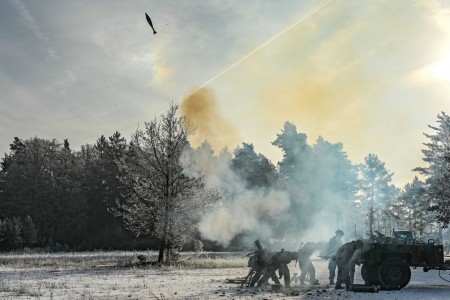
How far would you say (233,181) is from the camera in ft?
200

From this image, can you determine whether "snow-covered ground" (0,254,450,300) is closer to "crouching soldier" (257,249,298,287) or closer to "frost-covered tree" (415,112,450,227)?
"crouching soldier" (257,249,298,287)

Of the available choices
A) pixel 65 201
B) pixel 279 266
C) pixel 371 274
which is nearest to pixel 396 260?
pixel 371 274

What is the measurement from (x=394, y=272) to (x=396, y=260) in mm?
491

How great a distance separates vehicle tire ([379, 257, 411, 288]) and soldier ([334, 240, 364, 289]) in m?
1.24

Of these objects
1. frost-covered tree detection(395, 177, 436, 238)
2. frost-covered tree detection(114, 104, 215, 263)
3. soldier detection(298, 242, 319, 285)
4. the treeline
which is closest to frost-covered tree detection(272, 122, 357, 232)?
frost-covered tree detection(395, 177, 436, 238)

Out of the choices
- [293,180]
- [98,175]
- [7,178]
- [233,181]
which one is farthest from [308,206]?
[7,178]

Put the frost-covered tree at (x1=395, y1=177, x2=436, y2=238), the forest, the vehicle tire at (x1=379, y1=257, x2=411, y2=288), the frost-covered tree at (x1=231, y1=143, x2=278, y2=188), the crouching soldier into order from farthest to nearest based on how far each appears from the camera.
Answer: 1. the frost-covered tree at (x1=395, y1=177, x2=436, y2=238)
2. the frost-covered tree at (x1=231, y1=143, x2=278, y2=188)
3. the forest
4. the crouching soldier
5. the vehicle tire at (x1=379, y1=257, x2=411, y2=288)

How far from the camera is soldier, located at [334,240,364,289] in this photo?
19328 millimetres

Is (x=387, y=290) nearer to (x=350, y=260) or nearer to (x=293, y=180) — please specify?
(x=350, y=260)

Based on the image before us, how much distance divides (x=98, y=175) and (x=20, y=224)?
62.9 ft

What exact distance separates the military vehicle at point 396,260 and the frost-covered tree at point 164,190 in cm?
1730

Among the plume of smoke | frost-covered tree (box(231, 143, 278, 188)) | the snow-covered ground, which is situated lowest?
the snow-covered ground

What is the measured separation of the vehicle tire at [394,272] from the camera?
19234mm

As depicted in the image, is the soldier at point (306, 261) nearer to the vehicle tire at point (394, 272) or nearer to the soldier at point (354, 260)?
the soldier at point (354, 260)
